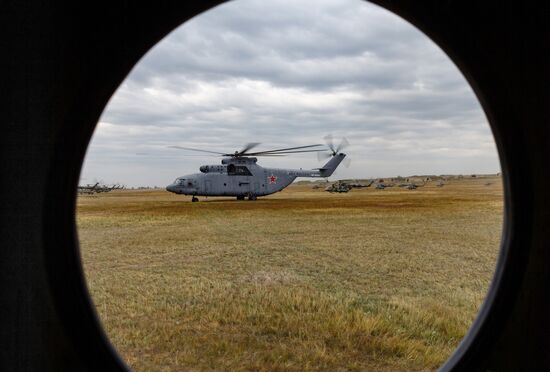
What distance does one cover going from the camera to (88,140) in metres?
1.71

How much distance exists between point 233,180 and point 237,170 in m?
0.48

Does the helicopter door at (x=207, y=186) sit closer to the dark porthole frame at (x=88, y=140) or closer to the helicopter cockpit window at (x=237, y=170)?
the helicopter cockpit window at (x=237, y=170)

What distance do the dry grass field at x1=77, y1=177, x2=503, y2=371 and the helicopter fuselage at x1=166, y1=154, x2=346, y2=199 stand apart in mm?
8047

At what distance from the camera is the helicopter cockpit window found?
1873 cm

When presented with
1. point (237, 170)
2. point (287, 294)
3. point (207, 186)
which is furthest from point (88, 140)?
point (237, 170)

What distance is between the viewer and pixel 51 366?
1.66 metres

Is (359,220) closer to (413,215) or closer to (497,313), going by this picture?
(413,215)

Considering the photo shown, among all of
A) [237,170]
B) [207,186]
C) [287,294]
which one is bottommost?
[287,294]

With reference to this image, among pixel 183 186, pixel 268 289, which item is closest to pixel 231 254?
pixel 268 289

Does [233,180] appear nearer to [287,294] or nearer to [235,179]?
[235,179]

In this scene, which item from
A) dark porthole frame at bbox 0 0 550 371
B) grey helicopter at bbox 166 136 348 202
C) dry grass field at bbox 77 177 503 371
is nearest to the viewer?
dark porthole frame at bbox 0 0 550 371

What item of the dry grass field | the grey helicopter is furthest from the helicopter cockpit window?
the dry grass field

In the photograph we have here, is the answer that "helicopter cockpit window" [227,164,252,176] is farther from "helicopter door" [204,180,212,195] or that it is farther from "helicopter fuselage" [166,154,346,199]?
"helicopter door" [204,180,212,195]

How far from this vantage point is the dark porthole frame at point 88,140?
1.65 meters
